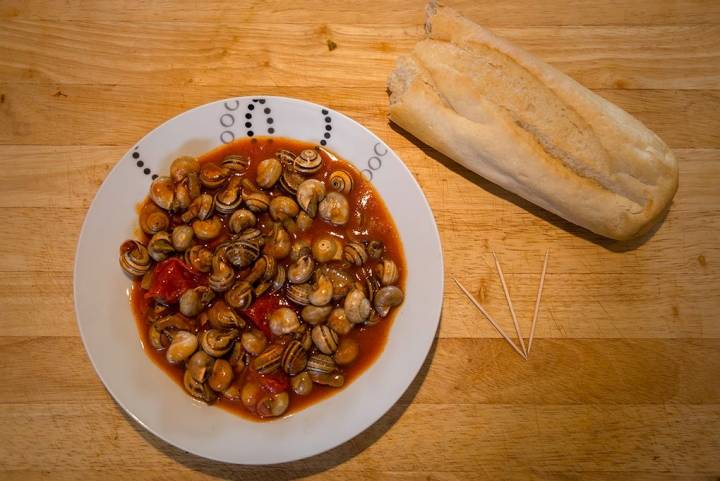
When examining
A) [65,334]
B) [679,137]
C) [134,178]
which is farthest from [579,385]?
[65,334]

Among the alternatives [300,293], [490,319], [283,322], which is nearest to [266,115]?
[300,293]

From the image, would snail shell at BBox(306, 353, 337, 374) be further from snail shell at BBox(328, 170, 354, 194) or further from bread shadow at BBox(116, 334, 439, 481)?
snail shell at BBox(328, 170, 354, 194)

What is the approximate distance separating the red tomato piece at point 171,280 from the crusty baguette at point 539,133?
1118mm

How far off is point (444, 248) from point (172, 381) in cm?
125

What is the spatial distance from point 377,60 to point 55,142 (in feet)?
5.01

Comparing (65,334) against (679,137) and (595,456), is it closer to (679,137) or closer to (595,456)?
(595,456)

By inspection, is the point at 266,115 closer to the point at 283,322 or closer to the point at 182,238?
the point at 182,238

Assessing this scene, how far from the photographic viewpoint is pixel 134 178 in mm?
2031

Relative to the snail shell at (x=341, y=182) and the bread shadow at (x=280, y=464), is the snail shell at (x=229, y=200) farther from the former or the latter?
the bread shadow at (x=280, y=464)

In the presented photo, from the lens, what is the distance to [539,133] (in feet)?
6.70

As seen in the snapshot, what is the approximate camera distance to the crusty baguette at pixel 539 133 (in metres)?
2.04

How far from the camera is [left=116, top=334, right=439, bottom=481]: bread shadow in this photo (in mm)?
2064

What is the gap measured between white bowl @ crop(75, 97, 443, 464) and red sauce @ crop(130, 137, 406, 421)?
1.2 inches

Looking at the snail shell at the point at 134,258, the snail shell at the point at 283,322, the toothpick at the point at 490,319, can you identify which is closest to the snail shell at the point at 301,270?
the snail shell at the point at 283,322
